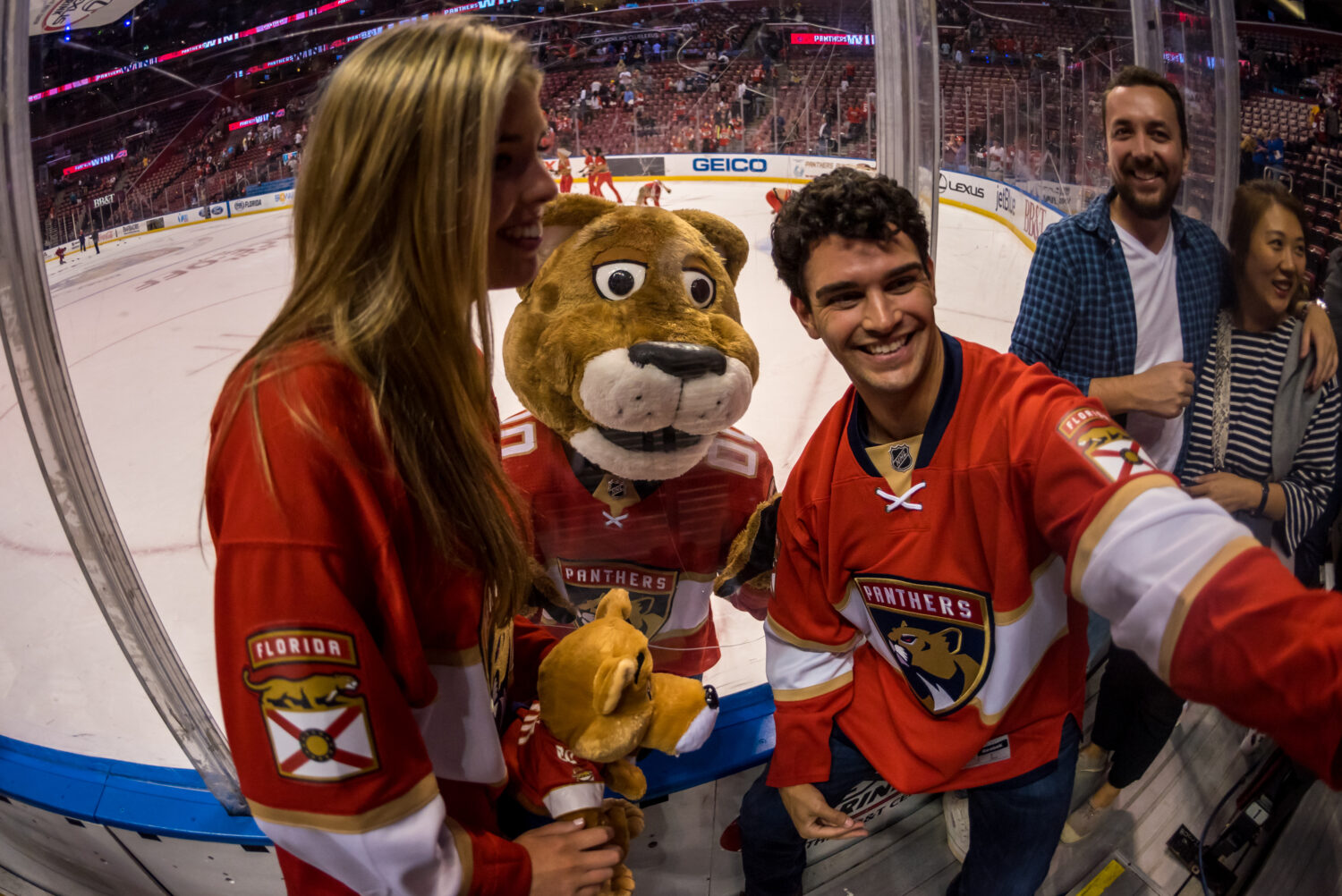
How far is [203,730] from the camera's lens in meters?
1.24

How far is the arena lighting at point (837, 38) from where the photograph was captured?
1.36 metres

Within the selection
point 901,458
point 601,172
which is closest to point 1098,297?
point 901,458

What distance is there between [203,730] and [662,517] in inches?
30.7

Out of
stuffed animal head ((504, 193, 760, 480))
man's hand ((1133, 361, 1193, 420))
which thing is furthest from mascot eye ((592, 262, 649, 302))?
man's hand ((1133, 361, 1193, 420))

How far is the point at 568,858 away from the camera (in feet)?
2.77

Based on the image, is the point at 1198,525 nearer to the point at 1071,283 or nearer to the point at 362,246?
the point at 1071,283

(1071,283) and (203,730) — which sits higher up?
(1071,283)

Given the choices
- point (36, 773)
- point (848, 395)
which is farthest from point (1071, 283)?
point (36, 773)

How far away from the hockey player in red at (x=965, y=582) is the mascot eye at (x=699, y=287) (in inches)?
4.9

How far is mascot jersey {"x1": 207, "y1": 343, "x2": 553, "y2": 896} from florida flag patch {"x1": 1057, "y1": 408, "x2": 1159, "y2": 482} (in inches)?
23.4

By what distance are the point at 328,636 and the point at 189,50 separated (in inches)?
35.0

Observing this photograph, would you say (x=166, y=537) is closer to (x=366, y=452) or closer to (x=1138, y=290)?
(x=366, y=452)

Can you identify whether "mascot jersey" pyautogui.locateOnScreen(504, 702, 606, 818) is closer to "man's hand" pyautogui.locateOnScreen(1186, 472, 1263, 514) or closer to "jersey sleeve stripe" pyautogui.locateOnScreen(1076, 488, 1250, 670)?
"jersey sleeve stripe" pyautogui.locateOnScreen(1076, 488, 1250, 670)

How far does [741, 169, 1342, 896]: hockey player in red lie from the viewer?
1.96ft
